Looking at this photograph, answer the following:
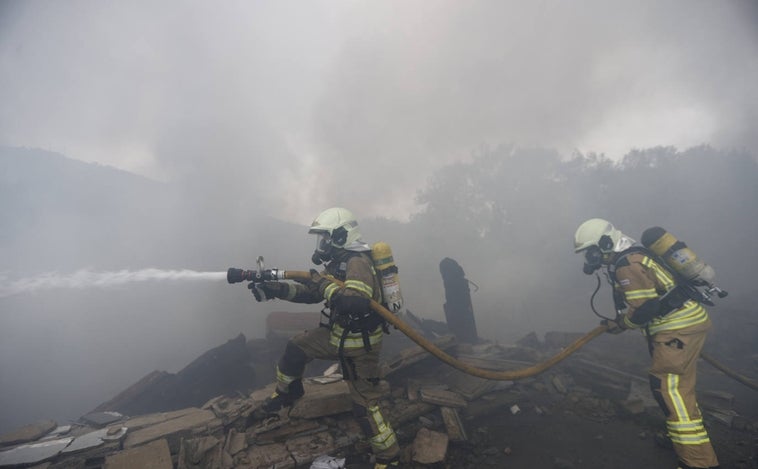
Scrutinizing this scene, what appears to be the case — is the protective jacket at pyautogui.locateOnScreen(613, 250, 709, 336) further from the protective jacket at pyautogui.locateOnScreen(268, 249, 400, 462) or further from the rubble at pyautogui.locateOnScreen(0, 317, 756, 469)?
the protective jacket at pyautogui.locateOnScreen(268, 249, 400, 462)

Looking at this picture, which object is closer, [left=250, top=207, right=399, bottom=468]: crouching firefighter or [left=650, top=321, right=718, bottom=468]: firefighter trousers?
[left=650, top=321, right=718, bottom=468]: firefighter trousers

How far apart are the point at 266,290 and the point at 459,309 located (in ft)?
25.8

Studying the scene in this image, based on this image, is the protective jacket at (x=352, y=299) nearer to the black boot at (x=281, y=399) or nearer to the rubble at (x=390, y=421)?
the black boot at (x=281, y=399)

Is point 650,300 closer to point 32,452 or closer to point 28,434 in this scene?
point 32,452

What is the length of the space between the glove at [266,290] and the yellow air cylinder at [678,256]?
5.05m

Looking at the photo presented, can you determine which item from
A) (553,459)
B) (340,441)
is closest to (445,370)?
(553,459)

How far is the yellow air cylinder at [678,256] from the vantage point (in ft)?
13.0

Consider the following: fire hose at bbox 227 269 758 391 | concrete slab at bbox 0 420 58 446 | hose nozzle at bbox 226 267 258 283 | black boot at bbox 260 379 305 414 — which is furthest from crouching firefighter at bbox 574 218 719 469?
concrete slab at bbox 0 420 58 446

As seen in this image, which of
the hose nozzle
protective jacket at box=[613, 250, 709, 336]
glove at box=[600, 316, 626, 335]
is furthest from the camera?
glove at box=[600, 316, 626, 335]

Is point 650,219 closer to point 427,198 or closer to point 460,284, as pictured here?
point 427,198

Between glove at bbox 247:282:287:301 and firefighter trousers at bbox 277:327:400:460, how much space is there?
73 centimetres

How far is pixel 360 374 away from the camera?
4.04 m

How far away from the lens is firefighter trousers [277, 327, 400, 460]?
12.8ft

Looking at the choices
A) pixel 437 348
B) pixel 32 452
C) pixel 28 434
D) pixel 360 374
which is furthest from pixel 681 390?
pixel 28 434
